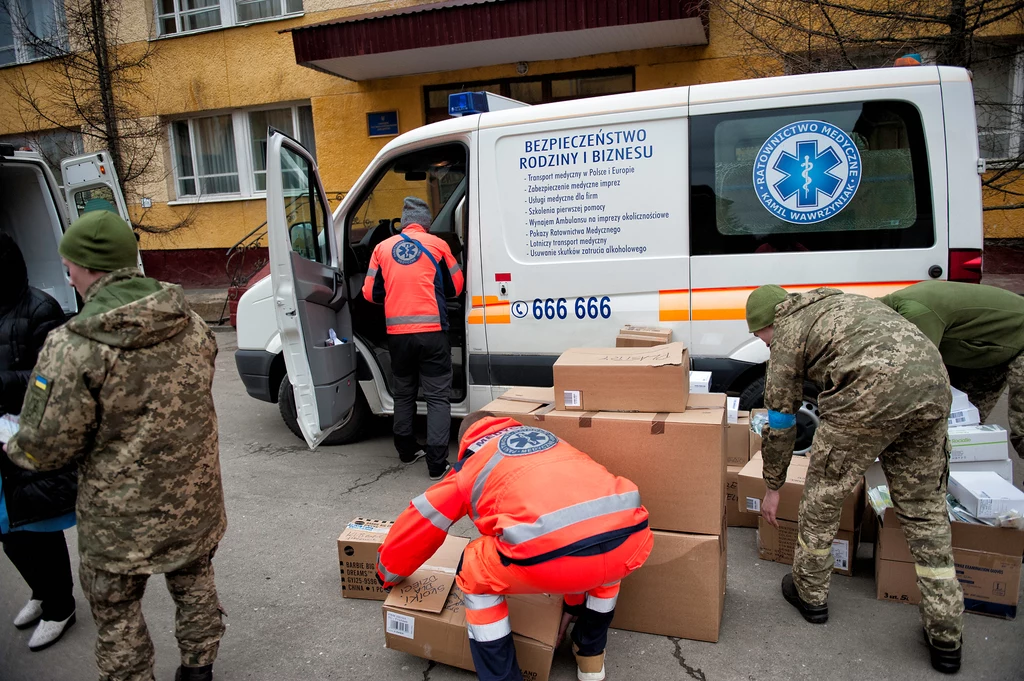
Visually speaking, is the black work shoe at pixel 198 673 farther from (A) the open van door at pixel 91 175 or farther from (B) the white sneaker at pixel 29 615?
(A) the open van door at pixel 91 175

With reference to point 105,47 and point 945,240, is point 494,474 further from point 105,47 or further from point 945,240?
point 105,47

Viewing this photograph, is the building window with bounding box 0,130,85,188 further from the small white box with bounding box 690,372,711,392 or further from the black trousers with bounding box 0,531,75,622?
the small white box with bounding box 690,372,711,392

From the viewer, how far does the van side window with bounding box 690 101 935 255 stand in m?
3.70

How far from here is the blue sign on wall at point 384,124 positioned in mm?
10680

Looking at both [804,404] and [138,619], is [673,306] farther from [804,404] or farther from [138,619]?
[138,619]

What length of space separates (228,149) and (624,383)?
1136cm

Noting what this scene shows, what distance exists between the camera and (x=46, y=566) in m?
2.91

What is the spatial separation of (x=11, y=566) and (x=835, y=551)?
4.16 metres

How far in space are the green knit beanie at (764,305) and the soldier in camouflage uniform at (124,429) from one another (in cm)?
211

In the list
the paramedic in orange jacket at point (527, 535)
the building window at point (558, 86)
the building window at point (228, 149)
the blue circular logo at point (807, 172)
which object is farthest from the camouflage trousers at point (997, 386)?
the building window at point (228, 149)

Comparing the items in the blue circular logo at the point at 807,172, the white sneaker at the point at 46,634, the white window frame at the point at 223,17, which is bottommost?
the white sneaker at the point at 46,634

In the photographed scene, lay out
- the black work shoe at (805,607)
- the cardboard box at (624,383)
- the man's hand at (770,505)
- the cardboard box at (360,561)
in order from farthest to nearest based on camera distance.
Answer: the cardboard box at (360,561) < the man's hand at (770,505) < the black work shoe at (805,607) < the cardboard box at (624,383)

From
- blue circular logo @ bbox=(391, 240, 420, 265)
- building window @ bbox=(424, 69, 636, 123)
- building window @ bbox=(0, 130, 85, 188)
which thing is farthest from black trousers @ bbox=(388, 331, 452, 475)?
building window @ bbox=(0, 130, 85, 188)

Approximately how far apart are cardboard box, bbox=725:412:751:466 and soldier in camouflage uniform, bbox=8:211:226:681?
105 inches
